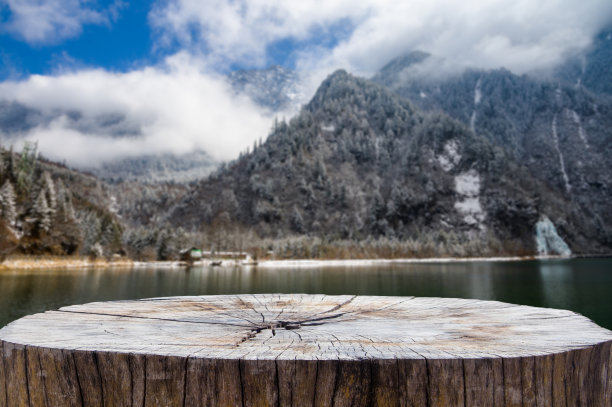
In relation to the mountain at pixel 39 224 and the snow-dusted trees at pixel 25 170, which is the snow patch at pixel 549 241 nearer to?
the mountain at pixel 39 224

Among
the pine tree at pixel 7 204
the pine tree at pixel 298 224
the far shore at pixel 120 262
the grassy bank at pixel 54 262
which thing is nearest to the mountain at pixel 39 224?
the pine tree at pixel 7 204

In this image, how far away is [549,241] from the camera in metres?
182

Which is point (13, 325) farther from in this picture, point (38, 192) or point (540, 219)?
point (540, 219)

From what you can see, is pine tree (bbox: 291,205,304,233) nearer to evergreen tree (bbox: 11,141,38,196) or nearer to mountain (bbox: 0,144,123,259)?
mountain (bbox: 0,144,123,259)

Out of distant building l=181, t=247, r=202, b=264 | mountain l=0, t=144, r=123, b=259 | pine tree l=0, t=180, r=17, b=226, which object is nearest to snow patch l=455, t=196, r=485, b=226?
distant building l=181, t=247, r=202, b=264

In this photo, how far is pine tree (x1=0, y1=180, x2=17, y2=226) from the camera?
226 ft

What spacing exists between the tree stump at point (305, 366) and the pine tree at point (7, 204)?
83.2 m

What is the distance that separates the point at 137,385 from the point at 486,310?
9.39ft

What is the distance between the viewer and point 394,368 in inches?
67.8

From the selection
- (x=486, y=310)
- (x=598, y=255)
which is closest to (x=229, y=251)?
(x=486, y=310)

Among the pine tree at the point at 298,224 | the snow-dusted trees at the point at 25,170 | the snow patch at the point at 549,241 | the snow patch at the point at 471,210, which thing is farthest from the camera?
the pine tree at the point at 298,224

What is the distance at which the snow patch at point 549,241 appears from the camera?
17938 cm

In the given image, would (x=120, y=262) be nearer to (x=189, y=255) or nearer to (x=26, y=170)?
(x=189, y=255)

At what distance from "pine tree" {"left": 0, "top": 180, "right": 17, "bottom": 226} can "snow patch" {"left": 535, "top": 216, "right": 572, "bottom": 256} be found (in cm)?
19006
